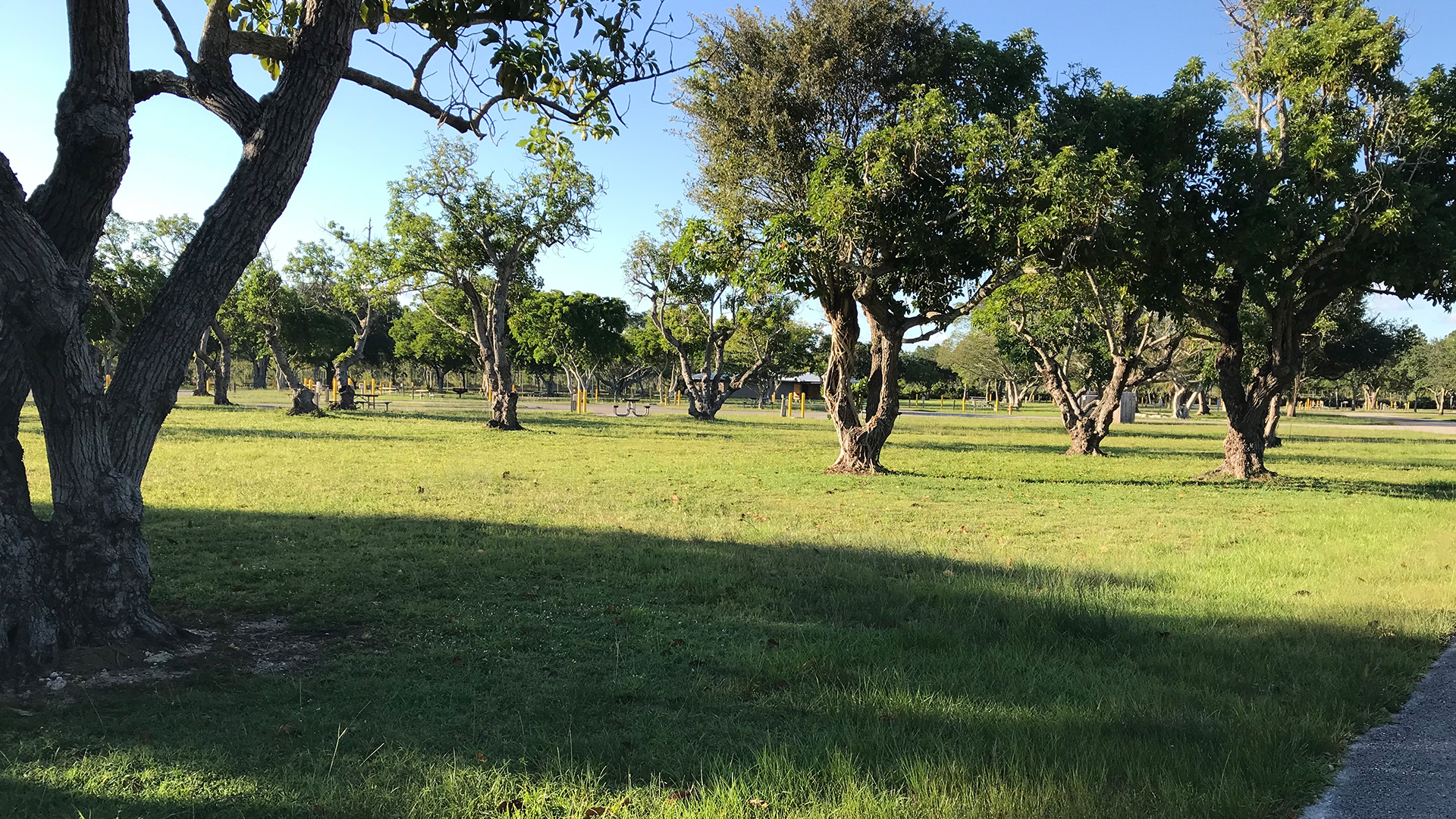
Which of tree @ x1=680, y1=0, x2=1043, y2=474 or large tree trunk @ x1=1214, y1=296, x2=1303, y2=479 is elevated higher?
tree @ x1=680, y1=0, x2=1043, y2=474

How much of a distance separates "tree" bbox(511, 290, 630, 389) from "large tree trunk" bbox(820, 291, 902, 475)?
3079 centimetres

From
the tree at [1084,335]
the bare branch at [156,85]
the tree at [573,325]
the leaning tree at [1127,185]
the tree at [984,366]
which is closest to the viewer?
the bare branch at [156,85]

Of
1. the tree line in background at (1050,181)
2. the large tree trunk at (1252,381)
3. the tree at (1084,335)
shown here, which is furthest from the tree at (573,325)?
the large tree trunk at (1252,381)

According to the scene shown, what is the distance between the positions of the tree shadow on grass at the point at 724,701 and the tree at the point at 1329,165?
1038cm

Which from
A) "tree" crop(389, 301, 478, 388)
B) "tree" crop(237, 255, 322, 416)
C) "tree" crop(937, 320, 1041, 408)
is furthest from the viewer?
"tree" crop(937, 320, 1041, 408)

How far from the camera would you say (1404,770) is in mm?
3695

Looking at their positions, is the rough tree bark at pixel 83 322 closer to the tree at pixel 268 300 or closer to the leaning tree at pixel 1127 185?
the leaning tree at pixel 1127 185

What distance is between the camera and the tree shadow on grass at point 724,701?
3.35 meters

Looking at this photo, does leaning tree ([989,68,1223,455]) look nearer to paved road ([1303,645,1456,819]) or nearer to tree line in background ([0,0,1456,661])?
tree line in background ([0,0,1456,661])

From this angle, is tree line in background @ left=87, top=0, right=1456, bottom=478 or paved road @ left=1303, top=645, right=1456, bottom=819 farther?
tree line in background @ left=87, top=0, right=1456, bottom=478

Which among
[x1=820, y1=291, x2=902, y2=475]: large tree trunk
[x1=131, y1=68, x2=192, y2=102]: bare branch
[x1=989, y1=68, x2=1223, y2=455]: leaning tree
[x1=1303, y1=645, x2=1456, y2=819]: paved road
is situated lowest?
[x1=1303, y1=645, x2=1456, y2=819]: paved road

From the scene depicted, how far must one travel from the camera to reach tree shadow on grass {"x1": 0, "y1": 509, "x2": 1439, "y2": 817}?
11.0ft

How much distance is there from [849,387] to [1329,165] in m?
9.09

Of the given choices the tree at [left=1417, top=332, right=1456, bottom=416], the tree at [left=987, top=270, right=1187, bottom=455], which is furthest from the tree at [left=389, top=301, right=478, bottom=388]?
the tree at [left=1417, top=332, right=1456, bottom=416]
